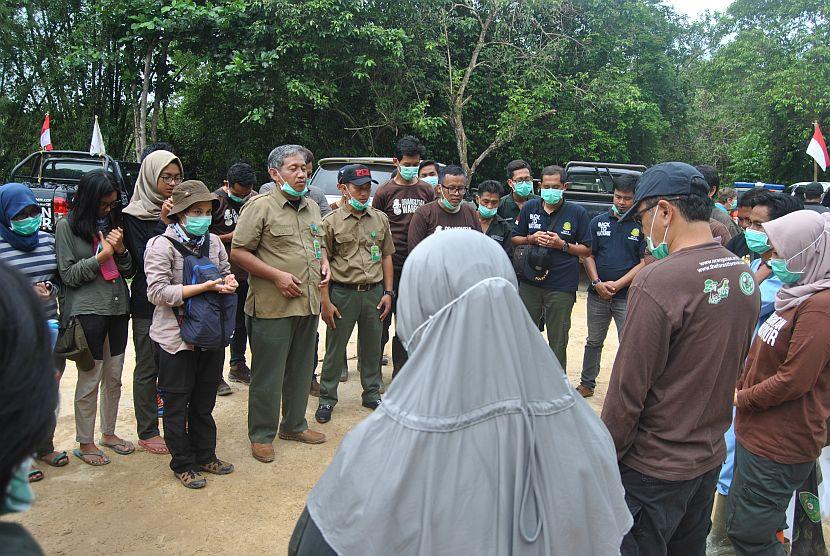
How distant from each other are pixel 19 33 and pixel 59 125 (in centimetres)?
223

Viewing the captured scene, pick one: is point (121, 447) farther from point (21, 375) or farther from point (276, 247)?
point (21, 375)

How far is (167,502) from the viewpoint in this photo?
12.3 ft

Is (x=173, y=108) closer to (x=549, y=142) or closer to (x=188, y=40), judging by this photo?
(x=188, y=40)

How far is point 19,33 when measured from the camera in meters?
15.2

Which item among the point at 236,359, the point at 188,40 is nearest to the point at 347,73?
the point at 188,40

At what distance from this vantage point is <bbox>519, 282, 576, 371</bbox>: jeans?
575 centimetres

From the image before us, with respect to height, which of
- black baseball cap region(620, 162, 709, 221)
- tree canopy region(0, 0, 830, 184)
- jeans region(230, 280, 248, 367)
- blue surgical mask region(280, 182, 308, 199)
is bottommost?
jeans region(230, 280, 248, 367)

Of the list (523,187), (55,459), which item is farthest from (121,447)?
(523,187)

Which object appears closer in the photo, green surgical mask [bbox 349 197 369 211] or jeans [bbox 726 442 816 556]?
jeans [bbox 726 442 816 556]

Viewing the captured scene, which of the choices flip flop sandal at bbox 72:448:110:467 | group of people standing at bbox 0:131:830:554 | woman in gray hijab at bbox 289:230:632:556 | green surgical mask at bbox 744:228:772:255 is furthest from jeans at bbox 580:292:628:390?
woman in gray hijab at bbox 289:230:632:556

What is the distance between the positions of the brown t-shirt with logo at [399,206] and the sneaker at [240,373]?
164 centimetres

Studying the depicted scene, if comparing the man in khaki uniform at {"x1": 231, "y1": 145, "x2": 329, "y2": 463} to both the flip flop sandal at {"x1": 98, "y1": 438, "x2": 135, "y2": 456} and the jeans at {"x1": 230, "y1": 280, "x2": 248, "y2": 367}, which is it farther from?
the jeans at {"x1": 230, "y1": 280, "x2": 248, "y2": 367}

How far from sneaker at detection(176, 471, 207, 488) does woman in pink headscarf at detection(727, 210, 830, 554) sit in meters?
2.94

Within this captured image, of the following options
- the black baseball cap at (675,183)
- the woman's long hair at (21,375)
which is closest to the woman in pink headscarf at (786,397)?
the black baseball cap at (675,183)
